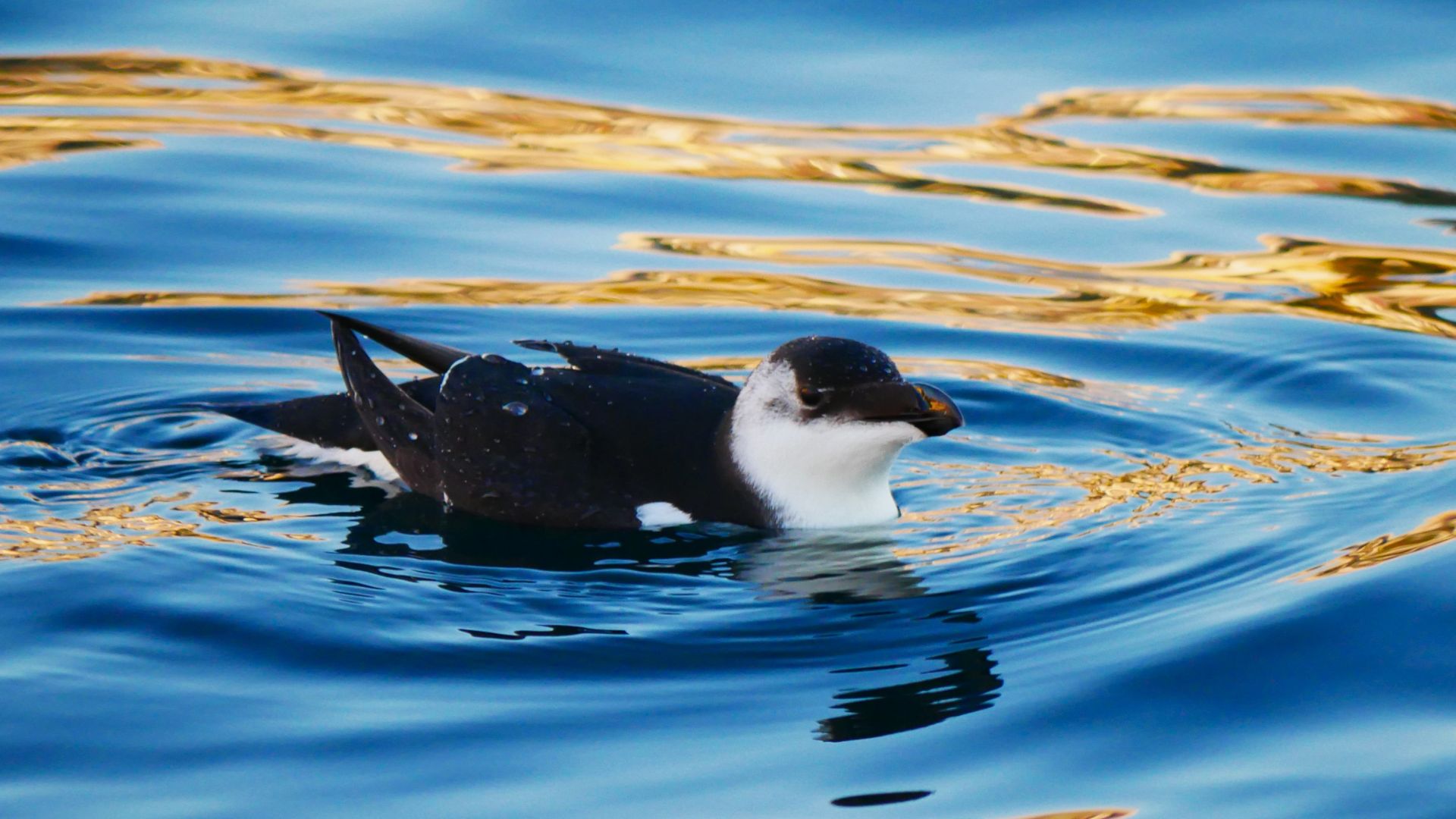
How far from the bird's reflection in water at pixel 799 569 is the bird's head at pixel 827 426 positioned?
0.41 ft

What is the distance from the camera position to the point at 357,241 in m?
9.91

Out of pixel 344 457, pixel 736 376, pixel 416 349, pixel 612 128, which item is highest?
pixel 612 128

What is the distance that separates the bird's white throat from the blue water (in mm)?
152

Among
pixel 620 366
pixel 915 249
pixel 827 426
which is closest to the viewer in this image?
pixel 827 426

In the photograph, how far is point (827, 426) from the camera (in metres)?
6.17

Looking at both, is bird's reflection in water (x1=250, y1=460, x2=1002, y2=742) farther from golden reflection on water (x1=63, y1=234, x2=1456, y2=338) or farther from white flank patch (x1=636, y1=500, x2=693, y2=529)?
golden reflection on water (x1=63, y1=234, x2=1456, y2=338)

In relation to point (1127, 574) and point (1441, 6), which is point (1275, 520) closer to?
point (1127, 574)

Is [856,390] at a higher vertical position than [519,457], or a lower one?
higher

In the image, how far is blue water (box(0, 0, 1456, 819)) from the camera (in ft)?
14.8

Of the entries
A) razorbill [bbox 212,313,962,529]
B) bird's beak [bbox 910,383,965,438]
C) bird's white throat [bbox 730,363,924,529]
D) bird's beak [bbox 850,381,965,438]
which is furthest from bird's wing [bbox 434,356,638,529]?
bird's beak [bbox 910,383,965,438]

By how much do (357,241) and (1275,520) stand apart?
5.36 m

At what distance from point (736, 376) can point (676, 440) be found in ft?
6.30

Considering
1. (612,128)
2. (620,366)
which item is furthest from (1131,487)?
(612,128)

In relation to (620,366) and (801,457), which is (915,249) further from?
(801,457)
